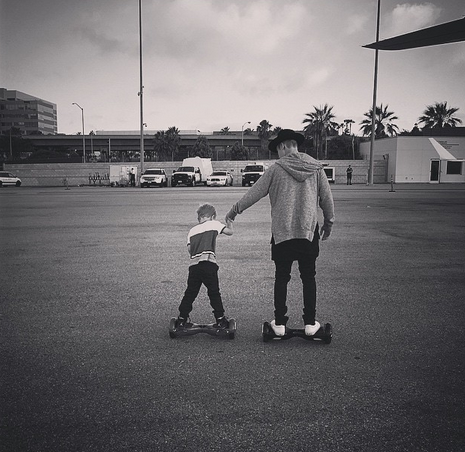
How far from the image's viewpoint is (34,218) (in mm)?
14195

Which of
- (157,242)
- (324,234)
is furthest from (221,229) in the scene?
(157,242)

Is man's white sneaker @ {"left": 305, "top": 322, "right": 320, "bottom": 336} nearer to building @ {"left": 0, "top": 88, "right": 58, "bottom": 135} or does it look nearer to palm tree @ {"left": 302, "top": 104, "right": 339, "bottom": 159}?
palm tree @ {"left": 302, "top": 104, "right": 339, "bottom": 159}

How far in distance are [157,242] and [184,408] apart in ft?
22.4

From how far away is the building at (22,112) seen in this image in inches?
6147

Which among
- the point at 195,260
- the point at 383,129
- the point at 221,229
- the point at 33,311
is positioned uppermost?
the point at 383,129

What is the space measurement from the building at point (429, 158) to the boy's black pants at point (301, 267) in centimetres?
4422

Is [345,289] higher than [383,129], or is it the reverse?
[383,129]

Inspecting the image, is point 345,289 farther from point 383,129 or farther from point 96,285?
point 383,129

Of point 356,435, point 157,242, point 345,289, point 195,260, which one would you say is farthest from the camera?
point 157,242

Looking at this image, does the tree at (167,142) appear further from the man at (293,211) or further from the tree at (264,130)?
the man at (293,211)

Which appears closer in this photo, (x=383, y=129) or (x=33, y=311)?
(x=33, y=311)

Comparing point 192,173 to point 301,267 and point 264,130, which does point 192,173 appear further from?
point 264,130

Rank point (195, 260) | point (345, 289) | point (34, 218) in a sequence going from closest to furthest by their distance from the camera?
point (195, 260) → point (345, 289) → point (34, 218)

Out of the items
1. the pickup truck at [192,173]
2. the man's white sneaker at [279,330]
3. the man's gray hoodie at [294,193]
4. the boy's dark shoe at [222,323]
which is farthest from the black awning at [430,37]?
the pickup truck at [192,173]
